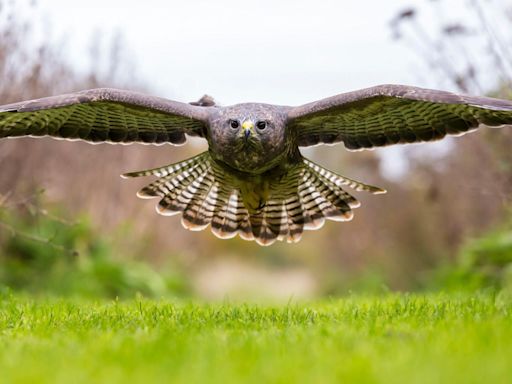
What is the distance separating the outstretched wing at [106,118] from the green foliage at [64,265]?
13.7 ft

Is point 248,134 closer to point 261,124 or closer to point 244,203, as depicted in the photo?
point 261,124

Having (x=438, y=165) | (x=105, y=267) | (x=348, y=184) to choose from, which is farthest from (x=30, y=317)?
(x=438, y=165)

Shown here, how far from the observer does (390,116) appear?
796 cm

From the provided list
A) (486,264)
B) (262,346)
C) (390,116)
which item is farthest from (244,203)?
(486,264)

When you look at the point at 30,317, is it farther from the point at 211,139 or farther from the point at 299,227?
the point at 299,227

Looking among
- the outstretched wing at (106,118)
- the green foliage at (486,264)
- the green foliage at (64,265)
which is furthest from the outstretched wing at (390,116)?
the green foliage at (64,265)

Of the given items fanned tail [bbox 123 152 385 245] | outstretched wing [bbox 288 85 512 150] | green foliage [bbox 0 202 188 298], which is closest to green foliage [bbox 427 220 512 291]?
fanned tail [bbox 123 152 385 245]

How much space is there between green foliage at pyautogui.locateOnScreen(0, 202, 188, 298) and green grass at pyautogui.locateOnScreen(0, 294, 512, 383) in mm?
6156

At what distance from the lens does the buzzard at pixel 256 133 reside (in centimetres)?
742

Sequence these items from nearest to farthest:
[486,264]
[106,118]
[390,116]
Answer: [390,116] → [106,118] → [486,264]

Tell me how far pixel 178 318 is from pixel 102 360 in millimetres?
2269

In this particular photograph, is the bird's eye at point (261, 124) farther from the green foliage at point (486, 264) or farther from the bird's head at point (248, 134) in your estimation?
the green foliage at point (486, 264)

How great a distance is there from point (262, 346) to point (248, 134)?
10.3 feet

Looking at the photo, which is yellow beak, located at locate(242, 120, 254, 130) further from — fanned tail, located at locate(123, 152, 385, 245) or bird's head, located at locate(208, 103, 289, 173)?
fanned tail, located at locate(123, 152, 385, 245)
